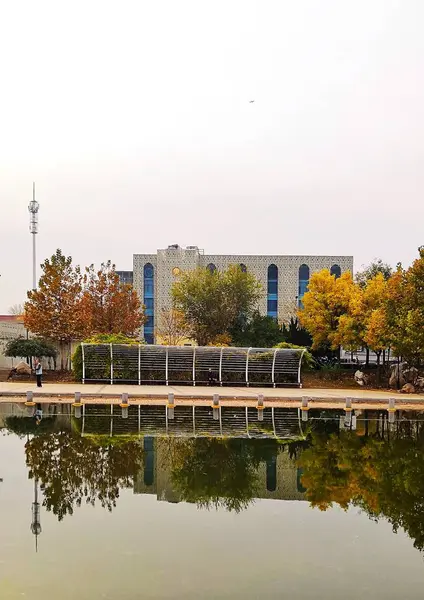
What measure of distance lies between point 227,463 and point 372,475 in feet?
11.6

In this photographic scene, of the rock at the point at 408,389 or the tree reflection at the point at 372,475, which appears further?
the rock at the point at 408,389

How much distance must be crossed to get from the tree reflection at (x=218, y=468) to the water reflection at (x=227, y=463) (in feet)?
0.08

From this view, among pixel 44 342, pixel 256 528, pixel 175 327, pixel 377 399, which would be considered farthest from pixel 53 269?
pixel 256 528

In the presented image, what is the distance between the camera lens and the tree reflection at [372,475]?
1215 centimetres

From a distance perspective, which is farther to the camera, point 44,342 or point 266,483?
point 44,342

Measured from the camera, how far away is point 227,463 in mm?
15508

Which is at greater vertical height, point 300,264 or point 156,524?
point 300,264

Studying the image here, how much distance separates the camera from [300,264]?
67375 mm

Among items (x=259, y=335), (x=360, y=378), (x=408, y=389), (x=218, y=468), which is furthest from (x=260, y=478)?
(x=259, y=335)

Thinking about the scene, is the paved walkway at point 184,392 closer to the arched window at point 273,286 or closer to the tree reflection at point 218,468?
the tree reflection at point 218,468

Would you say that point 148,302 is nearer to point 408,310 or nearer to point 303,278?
point 303,278

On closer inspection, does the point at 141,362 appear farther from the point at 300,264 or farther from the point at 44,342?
the point at 300,264

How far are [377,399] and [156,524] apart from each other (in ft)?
61.8

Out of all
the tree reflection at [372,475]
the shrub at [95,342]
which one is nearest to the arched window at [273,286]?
the shrub at [95,342]
